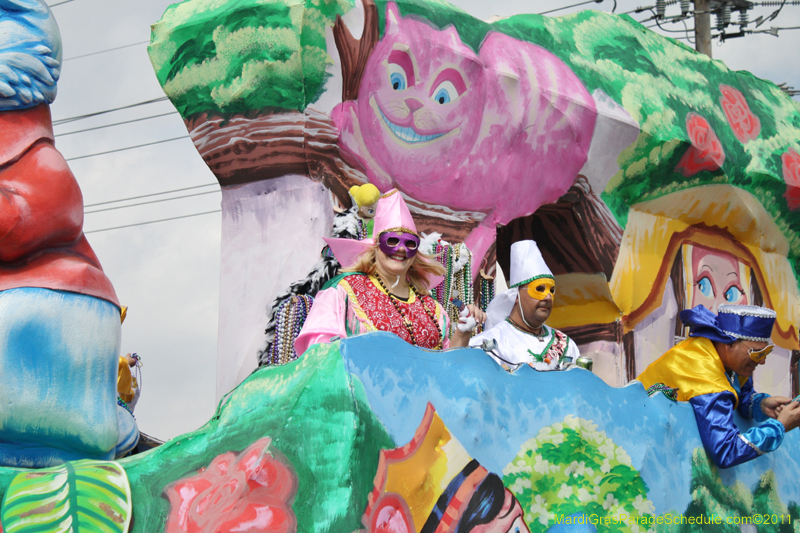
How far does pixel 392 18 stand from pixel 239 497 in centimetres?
344

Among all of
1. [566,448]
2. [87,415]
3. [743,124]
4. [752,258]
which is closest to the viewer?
[87,415]

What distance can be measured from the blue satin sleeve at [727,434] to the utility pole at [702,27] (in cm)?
689

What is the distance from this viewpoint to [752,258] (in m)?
7.59

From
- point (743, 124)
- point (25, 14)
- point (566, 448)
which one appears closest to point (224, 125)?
point (25, 14)

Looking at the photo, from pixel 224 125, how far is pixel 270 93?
33cm

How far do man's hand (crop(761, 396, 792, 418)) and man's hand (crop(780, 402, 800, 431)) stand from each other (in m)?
0.04

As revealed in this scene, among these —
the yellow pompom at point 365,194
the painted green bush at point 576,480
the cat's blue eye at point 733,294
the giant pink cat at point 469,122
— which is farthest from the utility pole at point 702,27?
the painted green bush at point 576,480

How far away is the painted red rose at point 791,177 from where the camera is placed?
7301 mm

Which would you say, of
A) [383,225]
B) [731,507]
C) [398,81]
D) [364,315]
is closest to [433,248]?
[398,81]

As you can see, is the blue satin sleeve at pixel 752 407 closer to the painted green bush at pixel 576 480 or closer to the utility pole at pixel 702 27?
the painted green bush at pixel 576 480

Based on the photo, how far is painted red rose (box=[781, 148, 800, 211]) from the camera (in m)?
7.30

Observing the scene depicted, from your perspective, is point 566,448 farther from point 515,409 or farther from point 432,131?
point 432,131

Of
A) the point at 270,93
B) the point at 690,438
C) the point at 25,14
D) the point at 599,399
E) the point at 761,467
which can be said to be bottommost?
the point at 761,467

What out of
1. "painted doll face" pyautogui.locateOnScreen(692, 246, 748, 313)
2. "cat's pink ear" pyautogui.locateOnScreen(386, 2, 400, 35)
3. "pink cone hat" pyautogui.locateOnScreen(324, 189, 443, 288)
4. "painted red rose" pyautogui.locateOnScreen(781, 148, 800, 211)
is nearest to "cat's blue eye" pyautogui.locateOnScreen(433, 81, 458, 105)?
"cat's pink ear" pyautogui.locateOnScreen(386, 2, 400, 35)
